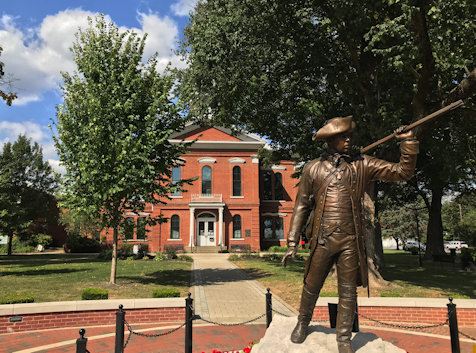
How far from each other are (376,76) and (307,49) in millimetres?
2676

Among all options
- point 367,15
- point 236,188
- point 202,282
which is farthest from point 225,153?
point 367,15

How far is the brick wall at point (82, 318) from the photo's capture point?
7.25m

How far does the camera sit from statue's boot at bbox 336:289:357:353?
14.8 feet

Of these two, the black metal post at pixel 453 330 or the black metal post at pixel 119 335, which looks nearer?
the black metal post at pixel 119 335

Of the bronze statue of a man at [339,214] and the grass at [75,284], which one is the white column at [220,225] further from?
the bronze statue of a man at [339,214]

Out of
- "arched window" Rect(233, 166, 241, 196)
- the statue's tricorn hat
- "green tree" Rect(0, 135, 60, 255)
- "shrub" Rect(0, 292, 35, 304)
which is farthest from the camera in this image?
"arched window" Rect(233, 166, 241, 196)

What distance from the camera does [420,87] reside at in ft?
34.2

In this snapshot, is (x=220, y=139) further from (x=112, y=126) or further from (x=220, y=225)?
(x=112, y=126)

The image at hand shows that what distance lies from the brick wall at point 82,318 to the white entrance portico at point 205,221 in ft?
87.1

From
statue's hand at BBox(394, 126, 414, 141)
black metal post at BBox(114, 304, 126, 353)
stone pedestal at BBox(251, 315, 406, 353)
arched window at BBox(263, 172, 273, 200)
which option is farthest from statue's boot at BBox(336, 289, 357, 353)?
arched window at BBox(263, 172, 273, 200)

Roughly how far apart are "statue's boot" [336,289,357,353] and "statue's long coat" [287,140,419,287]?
1.04 ft

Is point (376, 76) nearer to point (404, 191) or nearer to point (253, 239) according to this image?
point (404, 191)

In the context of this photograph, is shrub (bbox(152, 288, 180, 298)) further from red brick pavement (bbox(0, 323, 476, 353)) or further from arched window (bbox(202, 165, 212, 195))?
arched window (bbox(202, 165, 212, 195))

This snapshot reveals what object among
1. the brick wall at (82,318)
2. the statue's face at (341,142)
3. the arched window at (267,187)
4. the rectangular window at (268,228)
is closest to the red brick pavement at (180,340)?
the brick wall at (82,318)
